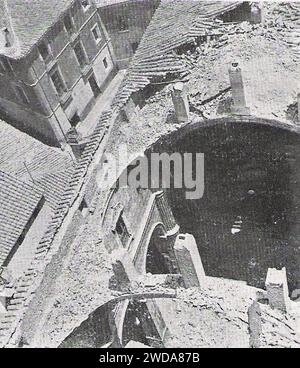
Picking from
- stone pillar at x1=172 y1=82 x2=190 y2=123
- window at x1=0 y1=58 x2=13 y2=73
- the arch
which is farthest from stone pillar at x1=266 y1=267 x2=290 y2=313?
window at x1=0 y1=58 x2=13 y2=73

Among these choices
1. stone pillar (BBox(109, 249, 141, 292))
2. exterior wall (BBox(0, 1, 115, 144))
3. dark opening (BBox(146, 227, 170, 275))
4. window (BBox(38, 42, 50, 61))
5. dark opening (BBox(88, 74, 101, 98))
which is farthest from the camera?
dark opening (BBox(88, 74, 101, 98))

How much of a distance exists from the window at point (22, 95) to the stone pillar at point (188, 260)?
60.6 feet

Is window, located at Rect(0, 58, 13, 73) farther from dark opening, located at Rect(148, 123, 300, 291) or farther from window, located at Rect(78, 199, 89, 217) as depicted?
window, located at Rect(78, 199, 89, 217)

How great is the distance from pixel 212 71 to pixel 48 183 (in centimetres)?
Result: 998

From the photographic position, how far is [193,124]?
21.1m

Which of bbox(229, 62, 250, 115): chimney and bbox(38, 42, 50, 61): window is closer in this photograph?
bbox(229, 62, 250, 115): chimney

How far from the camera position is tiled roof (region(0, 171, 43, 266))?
23.2 metres

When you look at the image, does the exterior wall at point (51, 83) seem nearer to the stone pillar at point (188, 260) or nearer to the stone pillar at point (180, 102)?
the stone pillar at point (180, 102)

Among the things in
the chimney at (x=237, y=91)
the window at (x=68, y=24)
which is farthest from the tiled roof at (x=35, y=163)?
the chimney at (x=237, y=91)

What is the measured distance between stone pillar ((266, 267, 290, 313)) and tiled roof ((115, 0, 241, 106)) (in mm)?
10085

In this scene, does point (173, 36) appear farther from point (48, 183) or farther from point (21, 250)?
point (21, 250)

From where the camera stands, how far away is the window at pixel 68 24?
32.0 meters

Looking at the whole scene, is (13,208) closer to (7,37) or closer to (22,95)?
(22,95)

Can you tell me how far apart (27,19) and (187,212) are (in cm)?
1503
